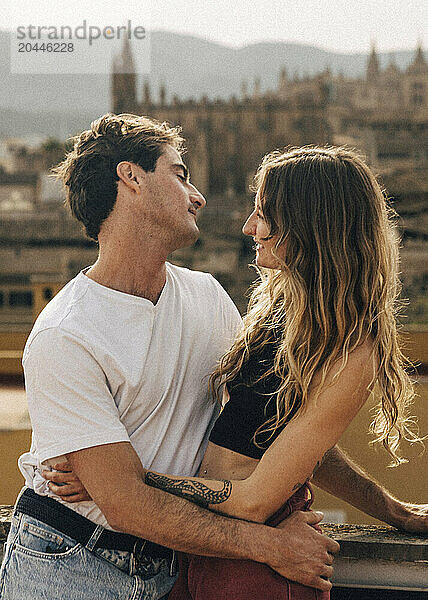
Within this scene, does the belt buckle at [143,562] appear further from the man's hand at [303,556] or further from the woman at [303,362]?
the man's hand at [303,556]

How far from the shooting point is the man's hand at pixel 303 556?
3.12ft

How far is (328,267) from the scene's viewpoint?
3.19ft

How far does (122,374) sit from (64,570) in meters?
0.24

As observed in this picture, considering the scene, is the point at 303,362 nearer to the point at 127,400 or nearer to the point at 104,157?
the point at 127,400

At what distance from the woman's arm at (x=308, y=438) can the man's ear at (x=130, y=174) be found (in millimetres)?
362

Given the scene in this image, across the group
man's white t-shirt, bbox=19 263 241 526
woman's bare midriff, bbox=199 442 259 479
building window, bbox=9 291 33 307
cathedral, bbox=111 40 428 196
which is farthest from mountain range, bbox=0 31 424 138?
woman's bare midriff, bbox=199 442 259 479

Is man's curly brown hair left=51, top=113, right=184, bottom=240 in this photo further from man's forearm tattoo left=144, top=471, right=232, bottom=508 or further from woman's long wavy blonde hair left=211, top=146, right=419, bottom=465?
man's forearm tattoo left=144, top=471, right=232, bottom=508

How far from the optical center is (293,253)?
3.25ft

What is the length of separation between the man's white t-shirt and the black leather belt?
1 centimetres

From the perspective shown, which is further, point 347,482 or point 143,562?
point 347,482

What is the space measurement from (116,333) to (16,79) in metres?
42.2

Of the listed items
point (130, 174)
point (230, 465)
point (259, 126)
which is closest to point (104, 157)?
point (130, 174)

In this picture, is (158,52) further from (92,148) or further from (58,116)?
(92,148)

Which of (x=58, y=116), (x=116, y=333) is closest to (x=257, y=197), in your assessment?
(x=116, y=333)
